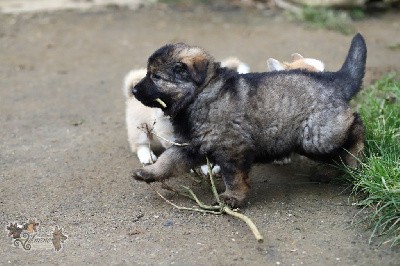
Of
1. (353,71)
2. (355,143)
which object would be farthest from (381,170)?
(353,71)

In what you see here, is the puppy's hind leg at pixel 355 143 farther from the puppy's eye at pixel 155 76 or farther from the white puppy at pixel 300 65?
the puppy's eye at pixel 155 76

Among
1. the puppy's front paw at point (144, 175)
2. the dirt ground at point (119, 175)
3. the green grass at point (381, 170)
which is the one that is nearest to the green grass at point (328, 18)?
the dirt ground at point (119, 175)

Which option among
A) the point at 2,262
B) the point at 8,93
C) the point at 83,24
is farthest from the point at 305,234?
the point at 83,24

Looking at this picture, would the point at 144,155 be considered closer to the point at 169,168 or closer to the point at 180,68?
the point at 169,168

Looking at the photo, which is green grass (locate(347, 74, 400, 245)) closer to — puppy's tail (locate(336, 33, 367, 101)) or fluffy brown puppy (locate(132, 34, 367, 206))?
fluffy brown puppy (locate(132, 34, 367, 206))

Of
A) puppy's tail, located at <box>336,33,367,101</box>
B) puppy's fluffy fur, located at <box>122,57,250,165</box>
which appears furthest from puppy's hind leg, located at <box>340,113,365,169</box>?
puppy's fluffy fur, located at <box>122,57,250,165</box>

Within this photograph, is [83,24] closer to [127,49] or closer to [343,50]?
[127,49]

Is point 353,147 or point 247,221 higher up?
point 353,147
